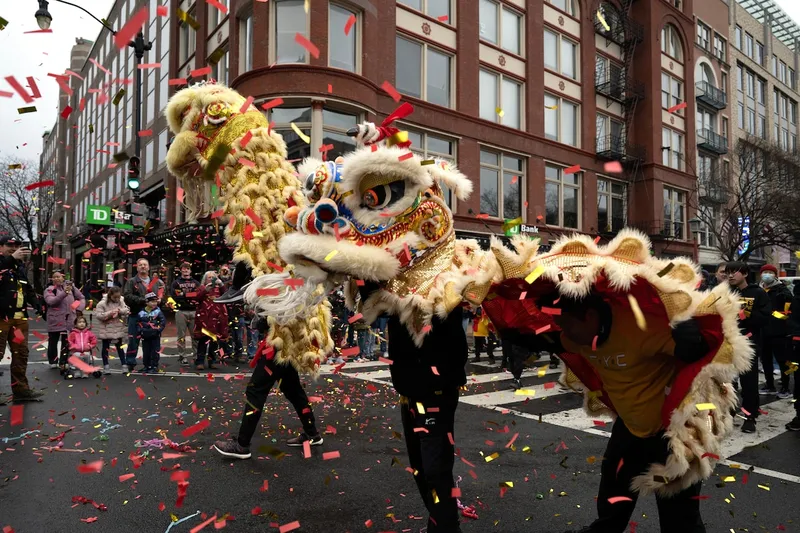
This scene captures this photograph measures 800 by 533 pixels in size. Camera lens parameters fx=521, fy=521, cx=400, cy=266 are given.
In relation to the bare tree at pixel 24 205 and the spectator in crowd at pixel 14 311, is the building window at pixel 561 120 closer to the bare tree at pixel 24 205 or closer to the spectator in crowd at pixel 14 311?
the spectator in crowd at pixel 14 311

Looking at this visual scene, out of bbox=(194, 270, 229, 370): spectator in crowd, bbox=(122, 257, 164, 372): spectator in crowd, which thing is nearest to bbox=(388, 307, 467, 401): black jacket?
bbox=(194, 270, 229, 370): spectator in crowd

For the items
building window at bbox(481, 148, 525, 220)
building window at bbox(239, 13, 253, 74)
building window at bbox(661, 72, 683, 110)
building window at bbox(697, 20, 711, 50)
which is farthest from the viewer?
building window at bbox(697, 20, 711, 50)

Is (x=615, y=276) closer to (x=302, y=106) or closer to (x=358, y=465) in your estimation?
(x=358, y=465)

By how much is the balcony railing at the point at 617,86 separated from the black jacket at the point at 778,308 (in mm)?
18946

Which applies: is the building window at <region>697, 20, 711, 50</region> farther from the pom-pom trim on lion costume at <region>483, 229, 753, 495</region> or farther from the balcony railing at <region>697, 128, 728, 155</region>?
the pom-pom trim on lion costume at <region>483, 229, 753, 495</region>

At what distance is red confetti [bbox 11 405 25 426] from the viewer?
17.9 ft

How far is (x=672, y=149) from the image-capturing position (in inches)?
1026

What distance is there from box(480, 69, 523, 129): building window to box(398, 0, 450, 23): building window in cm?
261

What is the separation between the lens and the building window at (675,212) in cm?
2559

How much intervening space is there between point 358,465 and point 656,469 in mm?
2631

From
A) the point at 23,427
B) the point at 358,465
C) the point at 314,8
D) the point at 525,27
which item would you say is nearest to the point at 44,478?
the point at 23,427

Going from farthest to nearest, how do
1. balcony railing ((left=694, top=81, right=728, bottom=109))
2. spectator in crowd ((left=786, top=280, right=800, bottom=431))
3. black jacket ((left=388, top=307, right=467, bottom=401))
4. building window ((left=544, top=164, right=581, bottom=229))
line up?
balcony railing ((left=694, top=81, right=728, bottom=109)) < building window ((left=544, top=164, right=581, bottom=229)) < spectator in crowd ((left=786, top=280, right=800, bottom=431)) < black jacket ((left=388, top=307, right=467, bottom=401))

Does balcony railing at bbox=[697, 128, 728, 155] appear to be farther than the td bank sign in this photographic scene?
Yes

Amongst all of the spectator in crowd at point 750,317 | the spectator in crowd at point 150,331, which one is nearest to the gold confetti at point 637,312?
the spectator in crowd at point 750,317
